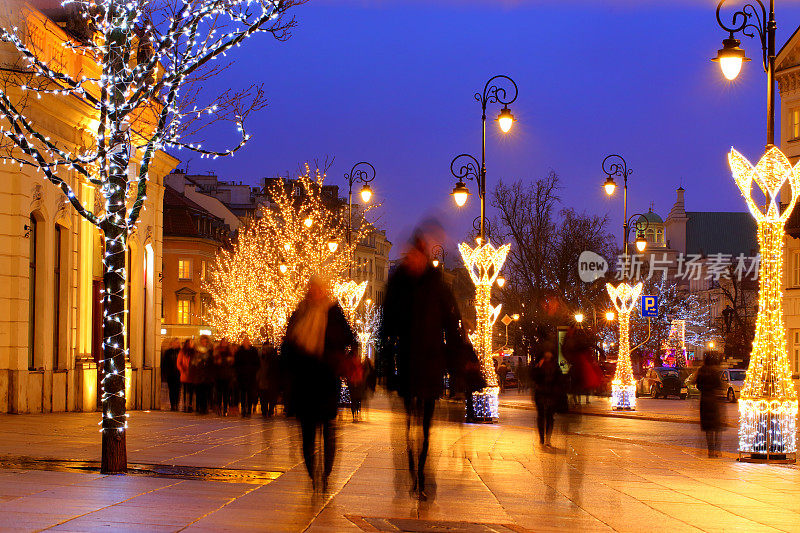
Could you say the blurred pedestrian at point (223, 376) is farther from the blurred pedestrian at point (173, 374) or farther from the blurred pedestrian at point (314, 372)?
the blurred pedestrian at point (314, 372)

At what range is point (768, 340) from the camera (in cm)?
1642

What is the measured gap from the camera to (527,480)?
1225 cm

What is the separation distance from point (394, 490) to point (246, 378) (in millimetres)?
16368

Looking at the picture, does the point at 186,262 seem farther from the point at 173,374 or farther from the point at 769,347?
the point at 769,347

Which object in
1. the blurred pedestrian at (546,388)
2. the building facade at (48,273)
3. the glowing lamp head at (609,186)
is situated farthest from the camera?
the glowing lamp head at (609,186)

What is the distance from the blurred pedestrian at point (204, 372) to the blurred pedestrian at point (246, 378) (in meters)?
0.81

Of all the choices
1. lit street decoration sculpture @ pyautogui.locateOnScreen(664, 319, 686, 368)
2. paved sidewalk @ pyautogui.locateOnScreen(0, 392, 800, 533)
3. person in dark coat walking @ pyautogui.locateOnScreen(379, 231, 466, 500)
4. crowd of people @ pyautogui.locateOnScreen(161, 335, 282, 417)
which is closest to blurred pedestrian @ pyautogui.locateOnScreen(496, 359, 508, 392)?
lit street decoration sculpture @ pyautogui.locateOnScreen(664, 319, 686, 368)

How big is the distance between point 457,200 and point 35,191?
10.4 meters

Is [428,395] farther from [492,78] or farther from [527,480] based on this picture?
[492,78]

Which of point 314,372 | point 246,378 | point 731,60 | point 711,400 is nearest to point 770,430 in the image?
point 711,400

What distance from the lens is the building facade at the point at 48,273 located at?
21906 mm

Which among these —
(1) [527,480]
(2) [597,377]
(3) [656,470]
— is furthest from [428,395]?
(3) [656,470]

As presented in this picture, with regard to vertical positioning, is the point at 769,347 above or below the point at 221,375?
above

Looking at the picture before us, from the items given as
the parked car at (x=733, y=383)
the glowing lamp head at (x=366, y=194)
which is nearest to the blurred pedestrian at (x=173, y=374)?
the glowing lamp head at (x=366, y=194)
